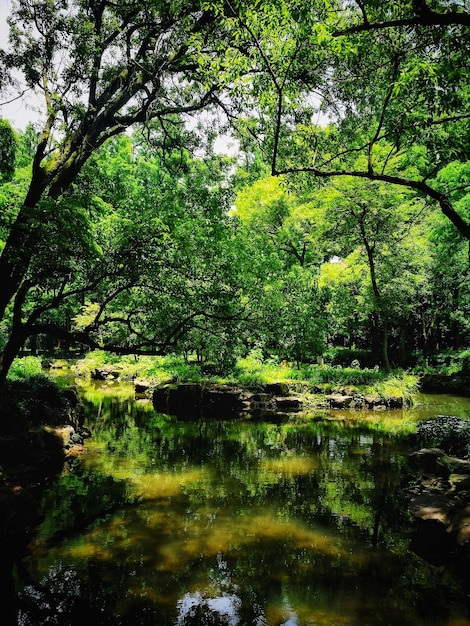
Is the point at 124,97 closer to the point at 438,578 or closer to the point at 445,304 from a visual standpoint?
the point at 438,578

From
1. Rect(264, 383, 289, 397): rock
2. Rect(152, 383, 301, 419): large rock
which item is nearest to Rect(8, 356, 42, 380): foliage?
Rect(152, 383, 301, 419): large rock

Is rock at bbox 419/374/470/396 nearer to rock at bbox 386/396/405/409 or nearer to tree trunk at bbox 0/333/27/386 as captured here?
rock at bbox 386/396/405/409

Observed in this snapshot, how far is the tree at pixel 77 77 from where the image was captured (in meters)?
7.55

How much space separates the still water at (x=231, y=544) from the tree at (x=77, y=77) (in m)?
4.24

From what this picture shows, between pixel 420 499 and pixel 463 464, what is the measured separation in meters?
1.62

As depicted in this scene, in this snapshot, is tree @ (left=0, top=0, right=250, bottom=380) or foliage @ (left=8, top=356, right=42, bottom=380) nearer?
tree @ (left=0, top=0, right=250, bottom=380)

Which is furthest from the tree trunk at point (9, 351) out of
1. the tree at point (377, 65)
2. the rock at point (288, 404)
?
the rock at point (288, 404)

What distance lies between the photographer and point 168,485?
785 cm

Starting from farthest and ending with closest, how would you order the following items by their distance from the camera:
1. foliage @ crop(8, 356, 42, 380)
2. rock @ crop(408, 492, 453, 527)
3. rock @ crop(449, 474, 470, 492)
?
foliage @ crop(8, 356, 42, 380) < rock @ crop(449, 474, 470, 492) < rock @ crop(408, 492, 453, 527)

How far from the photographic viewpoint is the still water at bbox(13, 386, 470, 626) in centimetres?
423

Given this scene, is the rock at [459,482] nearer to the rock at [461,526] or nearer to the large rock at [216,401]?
the rock at [461,526]

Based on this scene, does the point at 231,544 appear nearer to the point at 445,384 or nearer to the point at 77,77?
the point at 77,77

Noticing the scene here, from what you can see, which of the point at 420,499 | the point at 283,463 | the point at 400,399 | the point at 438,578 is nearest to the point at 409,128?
the point at 420,499

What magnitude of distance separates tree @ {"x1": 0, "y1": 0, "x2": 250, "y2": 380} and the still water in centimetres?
424
